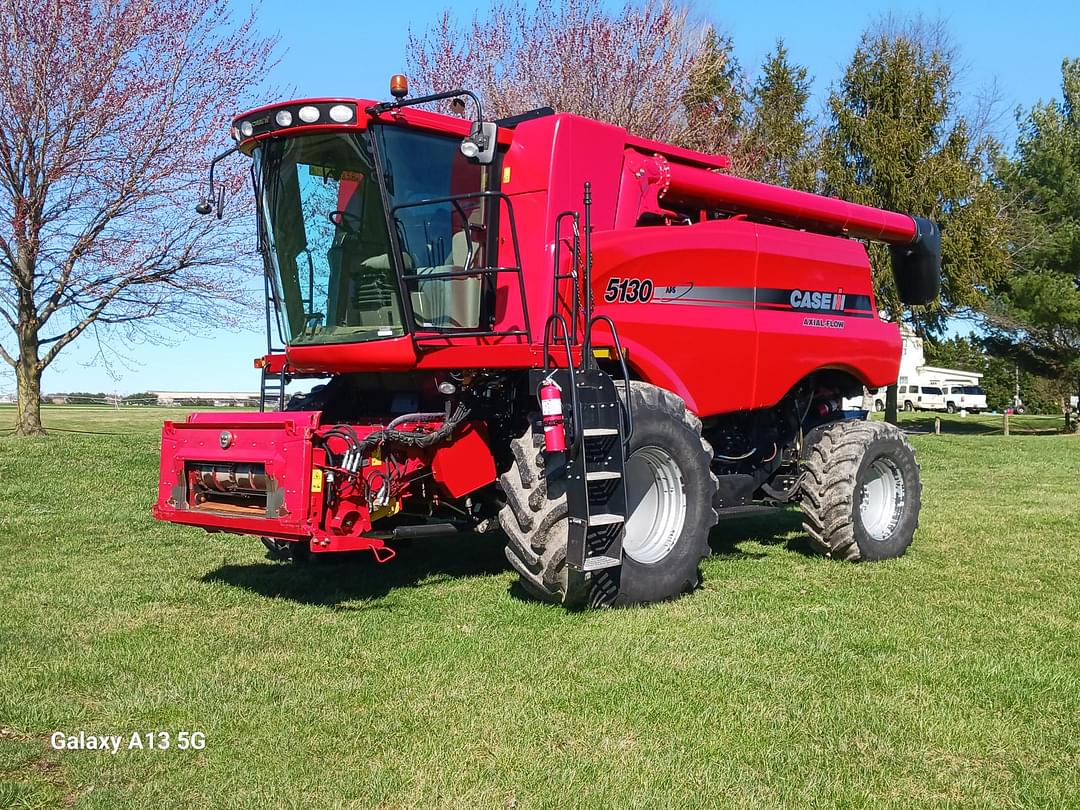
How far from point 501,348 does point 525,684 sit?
7.93 feet

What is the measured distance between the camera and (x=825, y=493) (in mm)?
8422

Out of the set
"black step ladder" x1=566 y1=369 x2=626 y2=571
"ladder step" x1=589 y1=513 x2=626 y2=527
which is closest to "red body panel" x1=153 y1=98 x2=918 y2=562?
"black step ladder" x1=566 y1=369 x2=626 y2=571

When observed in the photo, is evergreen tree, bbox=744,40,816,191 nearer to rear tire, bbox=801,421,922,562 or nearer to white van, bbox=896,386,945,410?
rear tire, bbox=801,421,922,562

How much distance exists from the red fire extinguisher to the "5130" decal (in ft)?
3.97

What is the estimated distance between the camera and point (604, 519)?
612 cm

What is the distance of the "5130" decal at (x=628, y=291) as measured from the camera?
22.9 feet

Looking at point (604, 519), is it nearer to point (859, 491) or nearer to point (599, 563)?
point (599, 563)

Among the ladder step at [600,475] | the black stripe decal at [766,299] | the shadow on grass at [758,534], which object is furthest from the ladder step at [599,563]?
the shadow on grass at [758,534]

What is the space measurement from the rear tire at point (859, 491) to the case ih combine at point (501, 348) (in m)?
0.06

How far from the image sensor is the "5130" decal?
22.9 feet

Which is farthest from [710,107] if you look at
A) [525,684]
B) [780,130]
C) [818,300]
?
[525,684]

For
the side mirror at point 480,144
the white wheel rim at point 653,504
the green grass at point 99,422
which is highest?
the side mirror at point 480,144

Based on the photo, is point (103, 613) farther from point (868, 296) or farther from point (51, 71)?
point (51, 71)

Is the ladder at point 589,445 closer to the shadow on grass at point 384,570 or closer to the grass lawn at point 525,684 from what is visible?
the grass lawn at point 525,684
